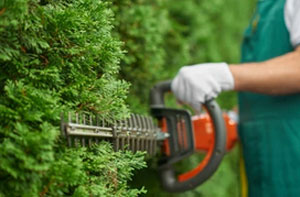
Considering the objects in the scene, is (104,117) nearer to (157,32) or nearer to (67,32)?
(67,32)

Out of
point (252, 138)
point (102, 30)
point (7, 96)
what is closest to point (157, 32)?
point (252, 138)

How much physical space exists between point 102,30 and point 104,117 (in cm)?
16

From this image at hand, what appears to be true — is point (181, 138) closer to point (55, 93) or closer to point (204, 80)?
point (204, 80)

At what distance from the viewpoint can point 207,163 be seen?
1472mm

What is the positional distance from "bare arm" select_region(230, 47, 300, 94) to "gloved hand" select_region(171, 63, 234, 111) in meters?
0.03

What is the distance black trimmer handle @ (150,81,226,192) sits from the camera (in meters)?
1.44

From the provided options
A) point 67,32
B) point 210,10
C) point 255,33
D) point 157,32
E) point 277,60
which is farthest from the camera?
point 210,10

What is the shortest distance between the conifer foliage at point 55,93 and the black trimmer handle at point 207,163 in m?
0.55

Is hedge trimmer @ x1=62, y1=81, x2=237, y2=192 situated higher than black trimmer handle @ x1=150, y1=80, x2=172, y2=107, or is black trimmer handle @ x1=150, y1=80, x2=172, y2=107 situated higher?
black trimmer handle @ x1=150, y1=80, x2=172, y2=107

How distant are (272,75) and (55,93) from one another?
744 millimetres

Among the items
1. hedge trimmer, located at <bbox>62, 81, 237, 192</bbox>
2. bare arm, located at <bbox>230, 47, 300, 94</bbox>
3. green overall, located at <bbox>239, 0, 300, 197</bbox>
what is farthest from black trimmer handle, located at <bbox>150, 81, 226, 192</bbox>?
green overall, located at <bbox>239, 0, 300, 197</bbox>

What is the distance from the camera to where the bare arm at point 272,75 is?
133 cm

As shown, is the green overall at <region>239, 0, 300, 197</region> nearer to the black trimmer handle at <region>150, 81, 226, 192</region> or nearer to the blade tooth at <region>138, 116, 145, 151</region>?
the black trimmer handle at <region>150, 81, 226, 192</region>

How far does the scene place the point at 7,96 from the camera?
78 cm
